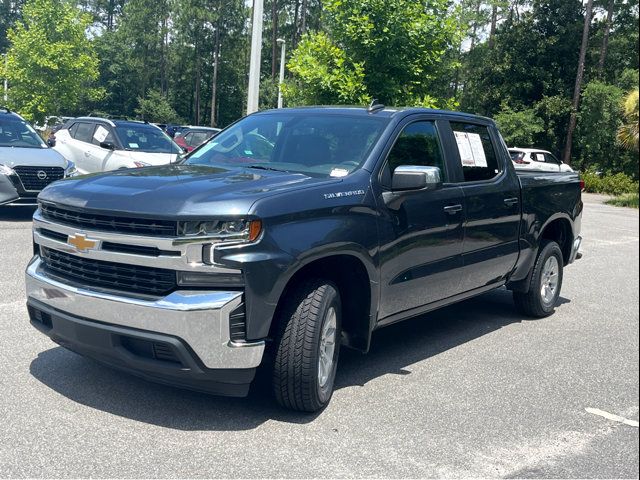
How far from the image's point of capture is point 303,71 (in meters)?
13.9

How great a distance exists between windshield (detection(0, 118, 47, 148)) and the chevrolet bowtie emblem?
8.86 meters

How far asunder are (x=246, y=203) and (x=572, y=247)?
478 centimetres

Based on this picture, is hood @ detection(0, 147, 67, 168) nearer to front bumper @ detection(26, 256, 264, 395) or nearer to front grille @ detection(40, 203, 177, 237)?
front grille @ detection(40, 203, 177, 237)

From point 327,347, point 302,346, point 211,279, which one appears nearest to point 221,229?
point 211,279

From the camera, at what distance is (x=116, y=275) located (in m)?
3.82

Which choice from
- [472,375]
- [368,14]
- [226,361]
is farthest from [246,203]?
[368,14]

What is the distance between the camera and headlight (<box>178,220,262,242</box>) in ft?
11.9

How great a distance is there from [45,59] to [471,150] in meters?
28.9

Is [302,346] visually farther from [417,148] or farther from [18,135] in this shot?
[18,135]

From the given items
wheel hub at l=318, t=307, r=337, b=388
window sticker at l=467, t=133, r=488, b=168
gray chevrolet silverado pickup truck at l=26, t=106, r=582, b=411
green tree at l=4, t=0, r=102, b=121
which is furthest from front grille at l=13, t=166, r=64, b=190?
green tree at l=4, t=0, r=102, b=121

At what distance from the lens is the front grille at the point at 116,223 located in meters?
3.66

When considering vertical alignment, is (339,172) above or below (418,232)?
above

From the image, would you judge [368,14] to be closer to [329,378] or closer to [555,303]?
[555,303]

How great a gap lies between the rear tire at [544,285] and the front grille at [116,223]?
13.9 ft
